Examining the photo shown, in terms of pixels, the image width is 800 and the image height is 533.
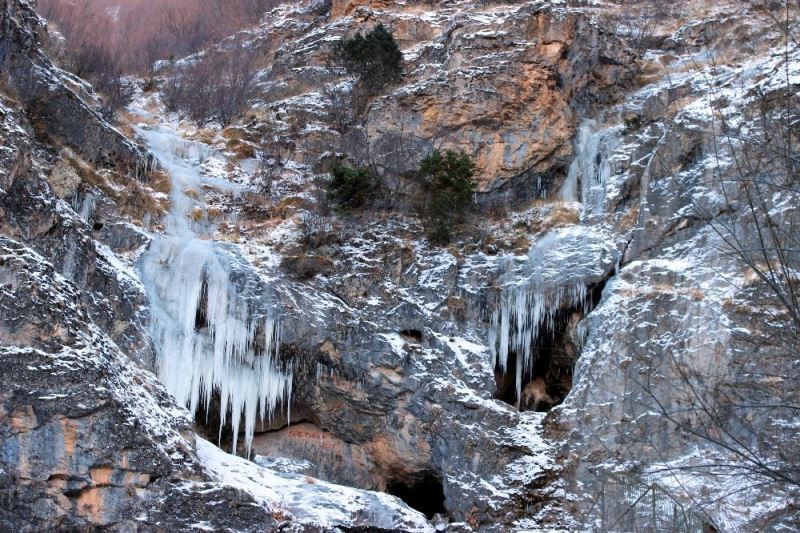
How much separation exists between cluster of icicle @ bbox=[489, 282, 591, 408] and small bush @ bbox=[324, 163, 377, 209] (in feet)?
Result: 14.4

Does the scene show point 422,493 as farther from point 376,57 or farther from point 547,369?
point 376,57

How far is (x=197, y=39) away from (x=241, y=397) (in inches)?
908

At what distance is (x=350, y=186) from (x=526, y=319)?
5.11m

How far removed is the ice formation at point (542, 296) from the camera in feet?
62.3

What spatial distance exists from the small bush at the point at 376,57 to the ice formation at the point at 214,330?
25.4 feet

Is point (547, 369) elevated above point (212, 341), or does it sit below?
below

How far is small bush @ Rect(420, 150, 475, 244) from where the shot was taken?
67.7 ft

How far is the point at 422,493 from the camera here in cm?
1877

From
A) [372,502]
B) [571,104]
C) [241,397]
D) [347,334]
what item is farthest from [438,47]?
[372,502]

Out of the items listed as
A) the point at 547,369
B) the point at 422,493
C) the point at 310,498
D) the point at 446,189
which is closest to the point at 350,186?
the point at 446,189

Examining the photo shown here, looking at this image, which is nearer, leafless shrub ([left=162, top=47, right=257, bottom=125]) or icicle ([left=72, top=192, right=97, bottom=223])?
icicle ([left=72, top=192, right=97, bottom=223])

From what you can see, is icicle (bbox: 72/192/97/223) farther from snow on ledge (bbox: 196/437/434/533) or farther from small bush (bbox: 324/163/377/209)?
snow on ledge (bbox: 196/437/434/533)

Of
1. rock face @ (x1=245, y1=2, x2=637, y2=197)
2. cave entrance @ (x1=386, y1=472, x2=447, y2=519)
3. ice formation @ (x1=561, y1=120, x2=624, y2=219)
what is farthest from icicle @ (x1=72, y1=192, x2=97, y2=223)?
ice formation @ (x1=561, y1=120, x2=624, y2=219)

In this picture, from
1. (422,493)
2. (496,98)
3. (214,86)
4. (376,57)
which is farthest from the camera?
(214,86)
